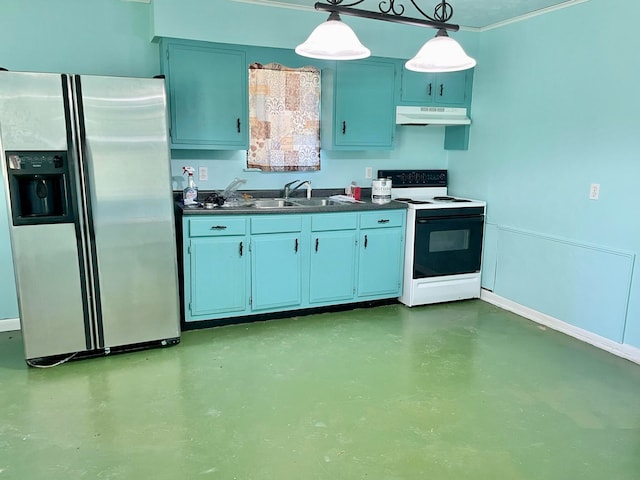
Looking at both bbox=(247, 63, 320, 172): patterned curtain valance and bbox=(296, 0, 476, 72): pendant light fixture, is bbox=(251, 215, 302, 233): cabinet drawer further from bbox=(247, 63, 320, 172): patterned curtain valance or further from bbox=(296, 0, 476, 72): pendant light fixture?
bbox=(296, 0, 476, 72): pendant light fixture

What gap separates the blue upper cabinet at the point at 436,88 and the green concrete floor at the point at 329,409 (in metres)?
2.16

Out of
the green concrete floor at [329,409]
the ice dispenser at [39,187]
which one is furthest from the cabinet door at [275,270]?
the ice dispenser at [39,187]

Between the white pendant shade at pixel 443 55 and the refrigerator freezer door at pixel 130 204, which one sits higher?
the white pendant shade at pixel 443 55

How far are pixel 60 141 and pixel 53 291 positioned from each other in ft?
3.10

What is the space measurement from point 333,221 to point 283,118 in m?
1.07

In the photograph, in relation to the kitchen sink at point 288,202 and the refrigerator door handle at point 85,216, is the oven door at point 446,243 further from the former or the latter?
the refrigerator door handle at point 85,216

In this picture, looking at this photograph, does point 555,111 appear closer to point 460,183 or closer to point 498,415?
point 460,183

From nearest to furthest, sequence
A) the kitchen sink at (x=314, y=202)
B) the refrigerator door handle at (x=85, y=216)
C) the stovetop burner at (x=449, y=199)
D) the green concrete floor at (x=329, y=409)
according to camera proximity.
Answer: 1. the green concrete floor at (x=329, y=409)
2. the refrigerator door handle at (x=85, y=216)
3. the kitchen sink at (x=314, y=202)
4. the stovetop burner at (x=449, y=199)

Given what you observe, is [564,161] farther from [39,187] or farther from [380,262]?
[39,187]

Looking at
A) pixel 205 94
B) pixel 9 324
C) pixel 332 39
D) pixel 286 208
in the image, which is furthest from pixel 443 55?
pixel 9 324

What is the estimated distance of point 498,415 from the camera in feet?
8.77

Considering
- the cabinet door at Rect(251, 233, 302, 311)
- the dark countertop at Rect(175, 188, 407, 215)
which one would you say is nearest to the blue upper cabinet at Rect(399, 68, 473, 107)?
the dark countertop at Rect(175, 188, 407, 215)

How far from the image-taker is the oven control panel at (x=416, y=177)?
480 centimetres

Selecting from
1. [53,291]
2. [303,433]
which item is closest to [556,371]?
[303,433]
